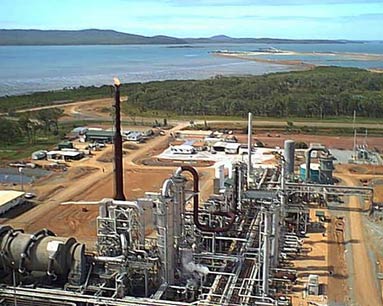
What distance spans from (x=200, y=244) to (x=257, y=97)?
4775 centimetres

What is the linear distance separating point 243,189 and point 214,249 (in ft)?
14.9

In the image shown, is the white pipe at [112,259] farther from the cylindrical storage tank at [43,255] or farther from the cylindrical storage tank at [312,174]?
the cylindrical storage tank at [312,174]

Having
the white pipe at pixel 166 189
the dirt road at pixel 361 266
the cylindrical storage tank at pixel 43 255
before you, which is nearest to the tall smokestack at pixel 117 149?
the white pipe at pixel 166 189

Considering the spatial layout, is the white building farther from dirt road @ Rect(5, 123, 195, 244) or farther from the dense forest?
the dense forest

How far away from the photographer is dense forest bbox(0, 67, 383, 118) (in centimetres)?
5606

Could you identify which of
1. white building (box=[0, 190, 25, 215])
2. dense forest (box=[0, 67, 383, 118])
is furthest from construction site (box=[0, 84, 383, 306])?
dense forest (box=[0, 67, 383, 118])

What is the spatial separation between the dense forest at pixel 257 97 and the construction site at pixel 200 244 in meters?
28.8

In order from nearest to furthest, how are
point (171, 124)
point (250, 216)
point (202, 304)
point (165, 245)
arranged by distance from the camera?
point (202, 304) < point (165, 245) < point (250, 216) < point (171, 124)

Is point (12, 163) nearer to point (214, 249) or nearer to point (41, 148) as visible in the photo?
point (41, 148)

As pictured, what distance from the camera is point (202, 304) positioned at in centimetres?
1421

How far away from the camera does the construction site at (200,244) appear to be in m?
15.4

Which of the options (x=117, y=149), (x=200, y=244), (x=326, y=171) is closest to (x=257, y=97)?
(x=326, y=171)

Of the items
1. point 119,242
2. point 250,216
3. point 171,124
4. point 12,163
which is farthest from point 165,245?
point 171,124

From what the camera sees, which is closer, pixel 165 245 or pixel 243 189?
pixel 165 245
